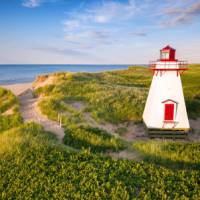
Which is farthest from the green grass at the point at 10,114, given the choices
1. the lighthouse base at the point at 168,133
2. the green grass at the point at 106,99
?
the lighthouse base at the point at 168,133

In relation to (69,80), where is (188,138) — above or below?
below

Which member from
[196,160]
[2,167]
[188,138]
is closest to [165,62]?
[188,138]

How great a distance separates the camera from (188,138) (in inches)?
710

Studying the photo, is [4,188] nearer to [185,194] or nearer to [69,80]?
[185,194]

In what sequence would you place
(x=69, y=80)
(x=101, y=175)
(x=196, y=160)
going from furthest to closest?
(x=69, y=80), (x=196, y=160), (x=101, y=175)

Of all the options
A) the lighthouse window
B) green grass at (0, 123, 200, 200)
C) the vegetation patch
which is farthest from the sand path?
the lighthouse window

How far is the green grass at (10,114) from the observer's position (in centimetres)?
1540

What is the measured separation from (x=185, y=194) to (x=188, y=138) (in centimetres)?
1121

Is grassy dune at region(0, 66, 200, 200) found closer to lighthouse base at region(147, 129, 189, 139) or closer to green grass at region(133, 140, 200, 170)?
green grass at region(133, 140, 200, 170)

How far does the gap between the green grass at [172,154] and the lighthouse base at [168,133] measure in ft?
15.7

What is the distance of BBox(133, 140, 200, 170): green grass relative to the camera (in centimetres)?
1049

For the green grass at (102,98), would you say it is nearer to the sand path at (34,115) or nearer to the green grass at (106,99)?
the green grass at (106,99)

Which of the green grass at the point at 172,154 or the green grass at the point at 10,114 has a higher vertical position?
the green grass at the point at 10,114

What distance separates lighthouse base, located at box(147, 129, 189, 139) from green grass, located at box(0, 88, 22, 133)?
908cm
